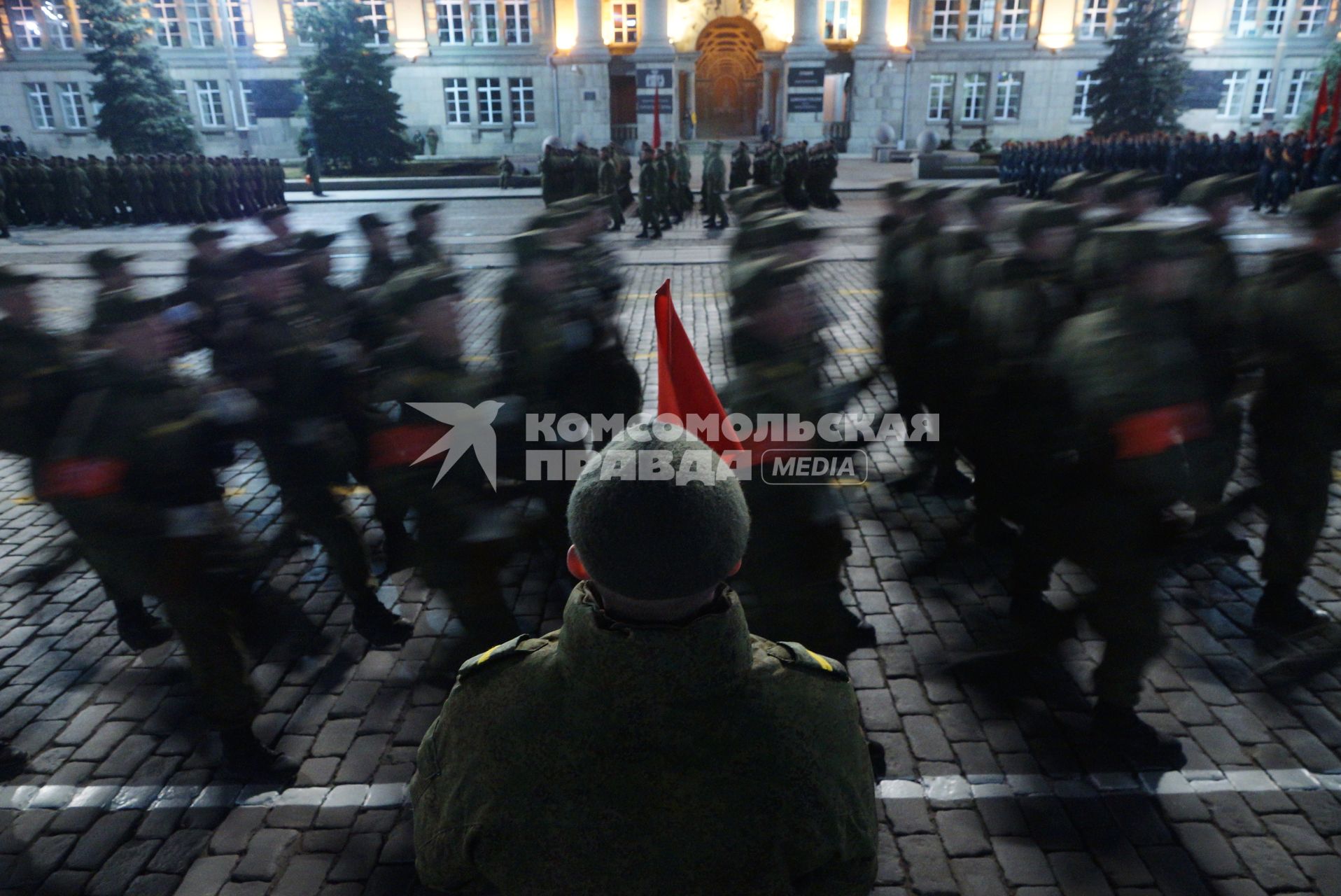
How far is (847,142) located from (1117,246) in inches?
1467

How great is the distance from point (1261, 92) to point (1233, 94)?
1176mm

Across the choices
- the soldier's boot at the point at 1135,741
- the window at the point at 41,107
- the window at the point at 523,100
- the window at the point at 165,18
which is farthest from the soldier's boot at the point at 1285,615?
the window at the point at 41,107

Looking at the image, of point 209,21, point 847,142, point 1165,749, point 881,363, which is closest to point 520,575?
point 881,363

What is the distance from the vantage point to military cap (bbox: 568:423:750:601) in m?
1.20

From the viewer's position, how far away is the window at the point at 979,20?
3750 cm

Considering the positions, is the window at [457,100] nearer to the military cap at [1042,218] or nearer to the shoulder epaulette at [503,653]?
the military cap at [1042,218]

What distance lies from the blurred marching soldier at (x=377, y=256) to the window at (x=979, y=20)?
39009 mm

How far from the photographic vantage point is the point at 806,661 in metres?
1.38

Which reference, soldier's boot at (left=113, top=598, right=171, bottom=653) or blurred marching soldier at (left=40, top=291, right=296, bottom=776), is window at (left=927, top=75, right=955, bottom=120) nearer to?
soldier's boot at (left=113, top=598, right=171, bottom=653)

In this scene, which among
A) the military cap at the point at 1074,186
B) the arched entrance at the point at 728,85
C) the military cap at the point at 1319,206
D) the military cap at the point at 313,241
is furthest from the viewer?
the arched entrance at the point at 728,85

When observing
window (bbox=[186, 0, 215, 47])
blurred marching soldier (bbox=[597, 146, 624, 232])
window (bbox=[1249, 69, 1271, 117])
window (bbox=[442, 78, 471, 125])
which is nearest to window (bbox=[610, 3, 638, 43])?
window (bbox=[442, 78, 471, 125])

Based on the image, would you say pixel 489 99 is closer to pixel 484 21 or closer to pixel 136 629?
pixel 484 21

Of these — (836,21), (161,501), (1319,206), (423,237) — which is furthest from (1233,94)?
(161,501)

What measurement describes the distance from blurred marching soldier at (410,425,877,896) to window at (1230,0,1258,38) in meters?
47.4
